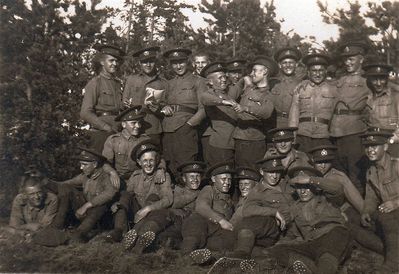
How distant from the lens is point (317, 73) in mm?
7883

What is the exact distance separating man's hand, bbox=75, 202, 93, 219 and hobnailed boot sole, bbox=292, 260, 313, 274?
2.93 meters

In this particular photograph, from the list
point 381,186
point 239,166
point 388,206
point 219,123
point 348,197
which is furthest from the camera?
point 219,123

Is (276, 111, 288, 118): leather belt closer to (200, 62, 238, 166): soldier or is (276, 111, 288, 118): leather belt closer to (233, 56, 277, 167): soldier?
(233, 56, 277, 167): soldier

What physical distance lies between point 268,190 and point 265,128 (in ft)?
5.52

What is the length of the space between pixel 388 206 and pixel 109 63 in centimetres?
465

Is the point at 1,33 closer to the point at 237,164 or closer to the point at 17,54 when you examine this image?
the point at 17,54

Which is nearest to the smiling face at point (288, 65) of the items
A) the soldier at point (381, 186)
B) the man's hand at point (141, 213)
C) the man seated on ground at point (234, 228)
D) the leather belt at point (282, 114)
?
the leather belt at point (282, 114)

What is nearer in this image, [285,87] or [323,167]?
[323,167]

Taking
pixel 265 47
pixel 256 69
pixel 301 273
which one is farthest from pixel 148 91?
pixel 265 47

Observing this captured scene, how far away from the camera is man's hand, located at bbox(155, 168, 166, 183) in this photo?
7383 millimetres

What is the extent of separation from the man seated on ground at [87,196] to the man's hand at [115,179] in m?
0.05

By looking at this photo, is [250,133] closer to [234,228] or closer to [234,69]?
[234,69]

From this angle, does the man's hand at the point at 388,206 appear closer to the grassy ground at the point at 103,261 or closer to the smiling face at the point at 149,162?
the grassy ground at the point at 103,261

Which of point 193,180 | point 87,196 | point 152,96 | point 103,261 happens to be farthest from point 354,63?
point 103,261
